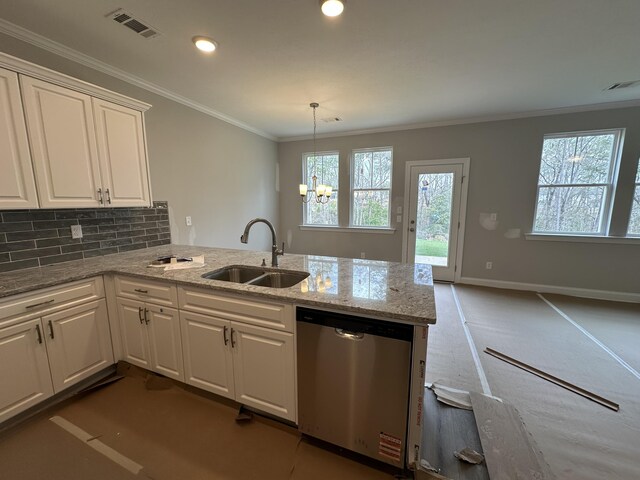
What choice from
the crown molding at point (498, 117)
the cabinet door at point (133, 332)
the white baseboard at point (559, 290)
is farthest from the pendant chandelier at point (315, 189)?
the white baseboard at point (559, 290)

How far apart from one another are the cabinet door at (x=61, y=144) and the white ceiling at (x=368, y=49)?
557 millimetres

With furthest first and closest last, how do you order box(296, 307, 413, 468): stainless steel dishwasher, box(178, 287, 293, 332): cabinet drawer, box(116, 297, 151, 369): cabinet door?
box(116, 297, 151, 369): cabinet door, box(178, 287, 293, 332): cabinet drawer, box(296, 307, 413, 468): stainless steel dishwasher

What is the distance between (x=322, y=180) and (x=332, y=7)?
11.7 feet

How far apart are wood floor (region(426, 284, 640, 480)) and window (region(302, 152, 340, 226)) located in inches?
103

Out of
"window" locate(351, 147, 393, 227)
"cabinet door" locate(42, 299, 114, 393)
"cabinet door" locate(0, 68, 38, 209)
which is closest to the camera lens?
"cabinet door" locate(0, 68, 38, 209)

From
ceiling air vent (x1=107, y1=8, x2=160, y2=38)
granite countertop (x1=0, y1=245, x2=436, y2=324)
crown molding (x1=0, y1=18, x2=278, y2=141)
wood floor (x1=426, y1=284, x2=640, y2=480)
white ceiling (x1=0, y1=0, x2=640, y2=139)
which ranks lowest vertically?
wood floor (x1=426, y1=284, x2=640, y2=480)

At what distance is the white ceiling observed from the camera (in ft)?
5.78

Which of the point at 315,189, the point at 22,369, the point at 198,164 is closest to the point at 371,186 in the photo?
the point at 315,189

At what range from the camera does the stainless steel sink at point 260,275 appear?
187cm

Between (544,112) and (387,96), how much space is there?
7.99ft

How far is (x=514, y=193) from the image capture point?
13.1ft

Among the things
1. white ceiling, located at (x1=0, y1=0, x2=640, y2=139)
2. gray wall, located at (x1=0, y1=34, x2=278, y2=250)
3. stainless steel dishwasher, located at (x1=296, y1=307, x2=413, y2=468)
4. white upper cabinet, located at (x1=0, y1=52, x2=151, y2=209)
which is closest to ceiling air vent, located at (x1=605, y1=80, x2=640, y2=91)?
white ceiling, located at (x1=0, y1=0, x2=640, y2=139)

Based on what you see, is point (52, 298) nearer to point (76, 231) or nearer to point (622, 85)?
point (76, 231)

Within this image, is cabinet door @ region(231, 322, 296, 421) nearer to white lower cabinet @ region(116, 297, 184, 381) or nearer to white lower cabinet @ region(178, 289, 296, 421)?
white lower cabinet @ region(178, 289, 296, 421)
